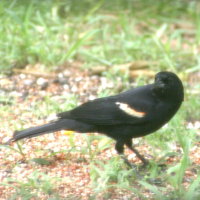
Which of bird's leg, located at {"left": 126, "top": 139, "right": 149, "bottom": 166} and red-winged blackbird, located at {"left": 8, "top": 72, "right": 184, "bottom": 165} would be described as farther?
bird's leg, located at {"left": 126, "top": 139, "right": 149, "bottom": 166}

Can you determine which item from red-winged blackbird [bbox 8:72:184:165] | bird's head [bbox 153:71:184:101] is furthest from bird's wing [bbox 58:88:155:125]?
bird's head [bbox 153:71:184:101]

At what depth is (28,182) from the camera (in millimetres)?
4250

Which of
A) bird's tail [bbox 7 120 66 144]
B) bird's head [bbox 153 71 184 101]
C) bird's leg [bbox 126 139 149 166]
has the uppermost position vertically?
Answer: bird's head [bbox 153 71 184 101]

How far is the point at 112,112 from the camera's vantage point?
4.75 m

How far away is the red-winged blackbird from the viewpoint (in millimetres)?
4633

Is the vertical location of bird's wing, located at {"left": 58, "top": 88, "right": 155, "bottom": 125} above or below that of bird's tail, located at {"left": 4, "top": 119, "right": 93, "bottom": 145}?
above

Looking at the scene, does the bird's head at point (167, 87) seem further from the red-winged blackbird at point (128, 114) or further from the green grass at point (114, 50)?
the green grass at point (114, 50)

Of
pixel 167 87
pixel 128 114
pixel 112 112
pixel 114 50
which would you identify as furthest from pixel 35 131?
pixel 114 50

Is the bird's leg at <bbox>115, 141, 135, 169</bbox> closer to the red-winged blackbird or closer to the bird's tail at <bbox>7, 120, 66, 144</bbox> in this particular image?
the red-winged blackbird

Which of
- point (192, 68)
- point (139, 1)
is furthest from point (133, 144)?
point (139, 1)

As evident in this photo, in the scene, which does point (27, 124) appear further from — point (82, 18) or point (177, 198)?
point (82, 18)

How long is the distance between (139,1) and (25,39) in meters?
2.65

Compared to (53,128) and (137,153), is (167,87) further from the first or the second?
(53,128)

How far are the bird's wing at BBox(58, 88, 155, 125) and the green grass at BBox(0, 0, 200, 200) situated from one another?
227 mm
